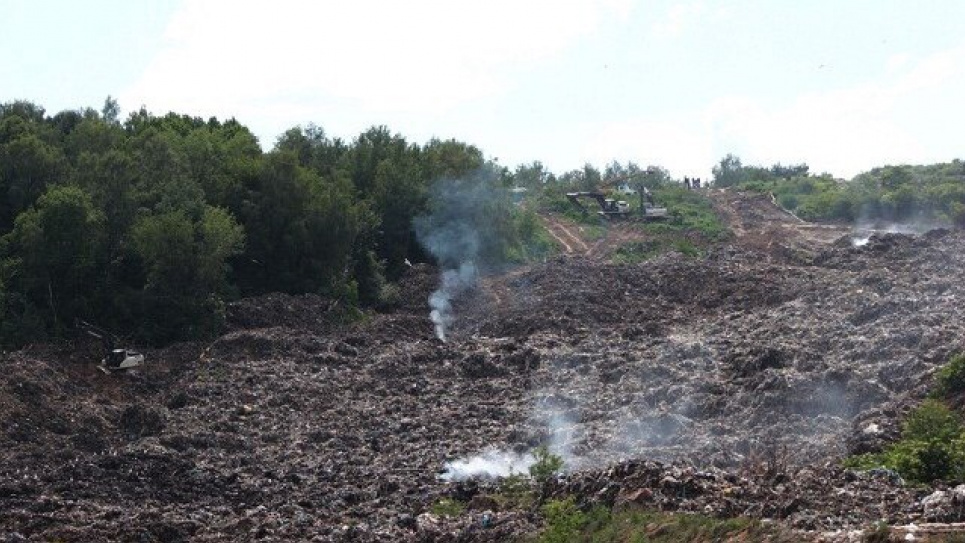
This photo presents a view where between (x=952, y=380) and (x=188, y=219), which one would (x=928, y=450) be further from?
(x=188, y=219)

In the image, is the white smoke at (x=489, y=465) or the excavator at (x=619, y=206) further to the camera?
the excavator at (x=619, y=206)

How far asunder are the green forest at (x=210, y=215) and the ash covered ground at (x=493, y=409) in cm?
Result: 181

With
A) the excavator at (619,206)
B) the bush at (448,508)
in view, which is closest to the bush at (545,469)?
the bush at (448,508)

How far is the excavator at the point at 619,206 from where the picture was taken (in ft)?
187

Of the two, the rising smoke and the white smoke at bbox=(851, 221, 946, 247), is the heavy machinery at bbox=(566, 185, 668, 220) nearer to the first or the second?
the white smoke at bbox=(851, 221, 946, 247)

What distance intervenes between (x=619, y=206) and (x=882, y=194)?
9817 mm

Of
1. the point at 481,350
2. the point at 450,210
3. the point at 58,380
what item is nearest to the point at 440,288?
the point at 450,210

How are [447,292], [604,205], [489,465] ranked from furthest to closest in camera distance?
[604,205] → [447,292] → [489,465]

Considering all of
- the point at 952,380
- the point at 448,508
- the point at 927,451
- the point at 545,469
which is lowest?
the point at 448,508

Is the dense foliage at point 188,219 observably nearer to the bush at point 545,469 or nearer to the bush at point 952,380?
the bush at point 545,469

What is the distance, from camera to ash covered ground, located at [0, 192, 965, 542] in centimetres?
1797

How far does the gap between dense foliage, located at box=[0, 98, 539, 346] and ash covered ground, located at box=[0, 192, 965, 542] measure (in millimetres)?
1822

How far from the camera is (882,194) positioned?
55469 millimetres

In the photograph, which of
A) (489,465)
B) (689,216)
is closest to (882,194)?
Answer: (689,216)
